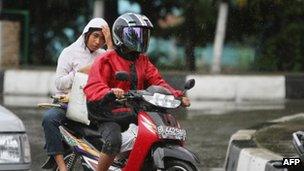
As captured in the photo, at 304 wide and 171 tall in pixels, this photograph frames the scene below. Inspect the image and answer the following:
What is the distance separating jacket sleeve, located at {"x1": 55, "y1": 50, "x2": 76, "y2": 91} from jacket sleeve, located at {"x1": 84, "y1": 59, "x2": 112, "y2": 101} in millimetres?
814

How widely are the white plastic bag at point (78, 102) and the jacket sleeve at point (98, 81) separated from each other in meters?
0.46

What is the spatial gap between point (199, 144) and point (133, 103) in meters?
3.77

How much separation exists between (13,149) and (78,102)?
6.39ft

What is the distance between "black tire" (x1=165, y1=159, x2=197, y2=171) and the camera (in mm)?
5434

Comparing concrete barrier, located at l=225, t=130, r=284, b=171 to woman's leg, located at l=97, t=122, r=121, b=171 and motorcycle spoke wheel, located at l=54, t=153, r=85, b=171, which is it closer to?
woman's leg, located at l=97, t=122, r=121, b=171

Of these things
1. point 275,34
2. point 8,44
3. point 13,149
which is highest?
point 13,149

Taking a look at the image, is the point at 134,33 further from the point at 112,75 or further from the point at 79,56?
the point at 79,56

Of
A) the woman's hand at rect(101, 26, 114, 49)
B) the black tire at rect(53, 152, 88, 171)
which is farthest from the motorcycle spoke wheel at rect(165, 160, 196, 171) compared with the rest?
the woman's hand at rect(101, 26, 114, 49)

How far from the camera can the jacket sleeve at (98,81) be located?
5715 millimetres

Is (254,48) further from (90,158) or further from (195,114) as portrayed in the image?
(90,158)

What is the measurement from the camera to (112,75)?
5.93 m

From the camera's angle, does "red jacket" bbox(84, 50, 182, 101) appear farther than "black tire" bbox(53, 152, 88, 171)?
No

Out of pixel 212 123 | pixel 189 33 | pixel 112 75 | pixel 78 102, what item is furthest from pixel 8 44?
pixel 112 75

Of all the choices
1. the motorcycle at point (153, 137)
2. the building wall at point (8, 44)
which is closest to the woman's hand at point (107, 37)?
the motorcycle at point (153, 137)
